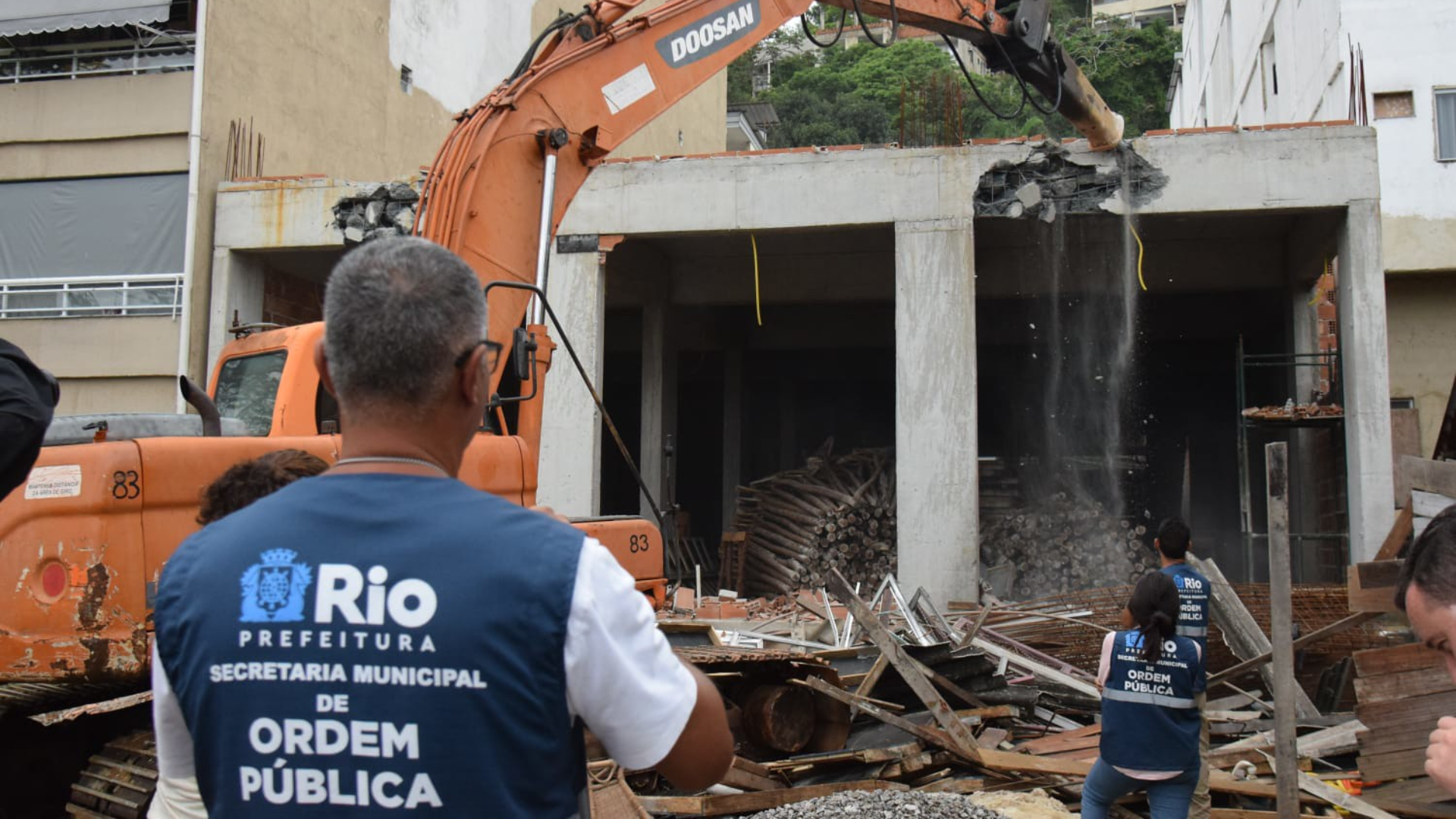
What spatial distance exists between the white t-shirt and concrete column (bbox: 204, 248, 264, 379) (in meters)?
13.6

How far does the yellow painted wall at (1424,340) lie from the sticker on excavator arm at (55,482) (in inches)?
655

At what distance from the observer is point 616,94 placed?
7.89 meters

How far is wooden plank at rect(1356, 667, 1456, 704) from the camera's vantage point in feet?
22.1

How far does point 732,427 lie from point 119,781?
555 inches

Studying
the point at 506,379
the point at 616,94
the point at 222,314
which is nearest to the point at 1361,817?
the point at 506,379

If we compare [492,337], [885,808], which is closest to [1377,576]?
[885,808]

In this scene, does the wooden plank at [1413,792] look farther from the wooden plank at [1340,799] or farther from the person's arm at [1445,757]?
the person's arm at [1445,757]

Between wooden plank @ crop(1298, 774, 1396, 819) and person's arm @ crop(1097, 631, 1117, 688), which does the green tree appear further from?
person's arm @ crop(1097, 631, 1117, 688)

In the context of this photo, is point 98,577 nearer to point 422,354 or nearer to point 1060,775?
point 422,354

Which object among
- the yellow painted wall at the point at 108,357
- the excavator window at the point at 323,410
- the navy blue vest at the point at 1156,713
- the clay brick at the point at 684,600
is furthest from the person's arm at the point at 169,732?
the yellow painted wall at the point at 108,357

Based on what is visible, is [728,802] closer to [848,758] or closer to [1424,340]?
[848,758]

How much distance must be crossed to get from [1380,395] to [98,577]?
1116 centimetres

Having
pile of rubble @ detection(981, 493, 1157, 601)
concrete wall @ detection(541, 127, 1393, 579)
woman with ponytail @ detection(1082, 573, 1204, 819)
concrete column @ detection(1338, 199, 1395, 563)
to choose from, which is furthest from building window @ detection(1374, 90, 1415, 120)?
woman with ponytail @ detection(1082, 573, 1204, 819)

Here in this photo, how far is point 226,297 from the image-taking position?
46.4 feet
